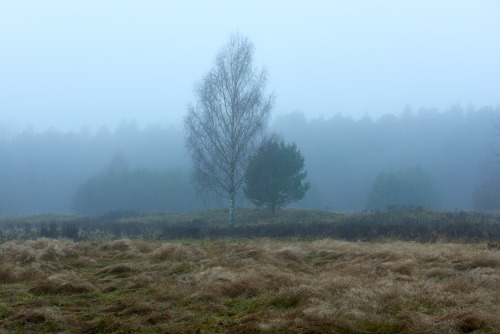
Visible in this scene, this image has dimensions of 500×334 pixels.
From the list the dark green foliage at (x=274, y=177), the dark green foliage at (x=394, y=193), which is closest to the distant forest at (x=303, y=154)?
the dark green foliage at (x=394, y=193)

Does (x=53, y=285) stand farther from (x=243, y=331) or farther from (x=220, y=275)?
(x=243, y=331)

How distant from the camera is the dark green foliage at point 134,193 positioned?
56.8 meters

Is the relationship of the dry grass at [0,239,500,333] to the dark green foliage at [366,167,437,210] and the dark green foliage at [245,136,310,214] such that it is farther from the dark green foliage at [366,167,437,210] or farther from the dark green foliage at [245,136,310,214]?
the dark green foliage at [366,167,437,210]

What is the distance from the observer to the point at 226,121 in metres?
23.7

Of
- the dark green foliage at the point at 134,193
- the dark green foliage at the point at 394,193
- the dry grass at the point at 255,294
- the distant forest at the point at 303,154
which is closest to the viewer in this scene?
the dry grass at the point at 255,294

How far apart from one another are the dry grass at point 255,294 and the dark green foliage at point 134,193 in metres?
49.5

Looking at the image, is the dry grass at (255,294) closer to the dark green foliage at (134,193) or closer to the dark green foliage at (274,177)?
the dark green foliage at (274,177)

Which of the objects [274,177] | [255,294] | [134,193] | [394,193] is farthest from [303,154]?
[255,294]

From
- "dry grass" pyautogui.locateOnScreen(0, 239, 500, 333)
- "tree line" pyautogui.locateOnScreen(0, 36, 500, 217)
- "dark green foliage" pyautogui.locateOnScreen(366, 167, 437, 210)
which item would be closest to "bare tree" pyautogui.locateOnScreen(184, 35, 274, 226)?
"tree line" pyautogui.locateOnScreen(0, 36, 500, 217)

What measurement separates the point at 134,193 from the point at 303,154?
139 feet

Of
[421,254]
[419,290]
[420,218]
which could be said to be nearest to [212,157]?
[420,218]

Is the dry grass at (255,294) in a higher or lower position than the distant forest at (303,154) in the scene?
lower

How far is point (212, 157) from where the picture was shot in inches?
933

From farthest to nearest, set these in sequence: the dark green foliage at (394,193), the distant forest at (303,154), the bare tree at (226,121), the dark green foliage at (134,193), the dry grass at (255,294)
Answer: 1. the distant forest at (303,154)
2. the dark green foliage at (134,193)
3. the dark green foliage at (394,193)
4. the bare tree at (226,121)
5. the dry grass at (255,294)
